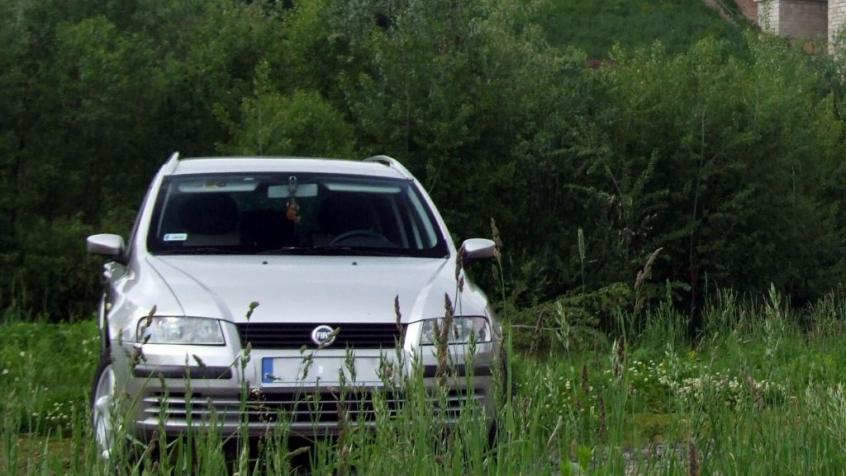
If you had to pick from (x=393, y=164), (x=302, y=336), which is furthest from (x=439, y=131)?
(x=302, y=336)

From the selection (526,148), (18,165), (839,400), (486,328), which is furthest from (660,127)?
(839,400)

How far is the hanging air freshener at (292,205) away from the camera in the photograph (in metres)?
7.69

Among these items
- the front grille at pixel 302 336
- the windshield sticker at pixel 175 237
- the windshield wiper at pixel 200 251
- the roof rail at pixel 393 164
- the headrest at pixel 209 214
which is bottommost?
the front grille at pixel 302 336

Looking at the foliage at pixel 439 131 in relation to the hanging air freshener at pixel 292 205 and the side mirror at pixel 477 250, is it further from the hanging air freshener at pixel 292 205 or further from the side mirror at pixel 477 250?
the side mirror at pixel 477 250

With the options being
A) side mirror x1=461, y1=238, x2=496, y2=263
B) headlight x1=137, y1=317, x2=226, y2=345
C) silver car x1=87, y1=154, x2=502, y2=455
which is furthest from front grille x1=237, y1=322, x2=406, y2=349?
side mirror x1=461, y1=238, x2=496, y2=263

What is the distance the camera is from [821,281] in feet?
61.5

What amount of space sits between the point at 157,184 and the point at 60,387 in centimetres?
166

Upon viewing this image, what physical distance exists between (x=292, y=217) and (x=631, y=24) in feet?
160

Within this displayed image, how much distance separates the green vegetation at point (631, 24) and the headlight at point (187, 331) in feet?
145

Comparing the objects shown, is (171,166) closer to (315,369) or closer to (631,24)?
(315,369)

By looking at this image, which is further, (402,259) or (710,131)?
(710,131)

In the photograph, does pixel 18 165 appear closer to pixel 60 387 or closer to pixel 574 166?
pixel 574 166

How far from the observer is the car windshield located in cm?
744

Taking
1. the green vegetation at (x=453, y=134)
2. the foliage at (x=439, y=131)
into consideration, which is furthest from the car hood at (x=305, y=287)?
the foliage at (x=439, y=131)
